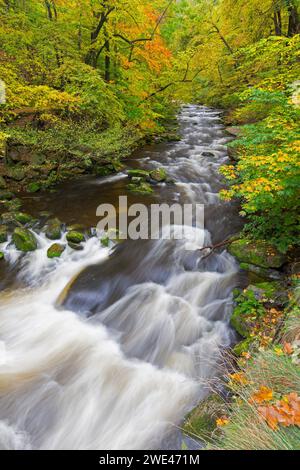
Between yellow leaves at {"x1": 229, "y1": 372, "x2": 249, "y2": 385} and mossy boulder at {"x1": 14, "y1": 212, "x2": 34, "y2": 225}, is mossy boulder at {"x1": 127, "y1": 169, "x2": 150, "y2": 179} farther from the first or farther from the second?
yellow leaves at {"x1": 229, "y1": 372, "x2": 249, "y2": 385}

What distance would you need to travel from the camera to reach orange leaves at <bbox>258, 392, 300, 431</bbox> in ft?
6.91


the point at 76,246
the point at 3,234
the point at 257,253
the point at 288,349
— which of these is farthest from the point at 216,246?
the point at 3,234

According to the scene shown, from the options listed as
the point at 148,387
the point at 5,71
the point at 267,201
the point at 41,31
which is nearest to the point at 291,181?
the point at 267,201

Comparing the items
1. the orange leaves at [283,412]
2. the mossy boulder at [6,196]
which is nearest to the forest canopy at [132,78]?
the mossy boulder at [6,196]

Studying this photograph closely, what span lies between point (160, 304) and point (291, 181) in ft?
10.3

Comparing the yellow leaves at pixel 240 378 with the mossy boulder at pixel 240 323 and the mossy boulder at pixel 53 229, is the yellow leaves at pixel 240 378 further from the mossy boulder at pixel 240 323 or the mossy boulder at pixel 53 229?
the mossy boulder at pixel 53 229

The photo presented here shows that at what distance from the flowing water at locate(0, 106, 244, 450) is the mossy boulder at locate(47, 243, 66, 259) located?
12 centimetres

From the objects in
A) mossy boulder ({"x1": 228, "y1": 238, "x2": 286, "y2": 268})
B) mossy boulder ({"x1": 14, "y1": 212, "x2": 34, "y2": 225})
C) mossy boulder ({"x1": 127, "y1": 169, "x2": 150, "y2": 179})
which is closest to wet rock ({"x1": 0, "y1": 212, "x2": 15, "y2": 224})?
mossy boulder ({"x1": 14, "y1": 212, "x2": 34, "y2": 225})

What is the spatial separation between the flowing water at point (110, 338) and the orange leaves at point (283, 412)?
1629 mm

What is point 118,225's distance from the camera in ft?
26.1

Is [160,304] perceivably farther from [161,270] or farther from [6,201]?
[6,201]

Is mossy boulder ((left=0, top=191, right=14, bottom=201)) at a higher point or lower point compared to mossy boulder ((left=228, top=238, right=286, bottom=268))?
higher

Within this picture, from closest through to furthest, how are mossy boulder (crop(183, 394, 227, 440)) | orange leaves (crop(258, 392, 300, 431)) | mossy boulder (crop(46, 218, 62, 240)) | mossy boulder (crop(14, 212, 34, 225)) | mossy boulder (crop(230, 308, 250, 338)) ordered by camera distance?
orange leaves (crop(258, 392, 300, 431)) → mossy boulder (crop(183, 394, 227, 440)) → mossy boulder (crop(230, 308, 250, 338)) → mossy boulder (crop(46, 218, 62, 240)) → mossy boulder (crop(14, 212, 34, 225))

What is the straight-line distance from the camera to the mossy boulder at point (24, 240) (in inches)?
275
